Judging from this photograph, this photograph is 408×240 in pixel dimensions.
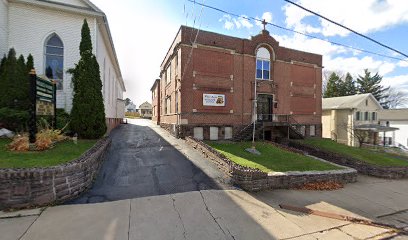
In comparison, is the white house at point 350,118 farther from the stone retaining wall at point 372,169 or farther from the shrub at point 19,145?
the shrub at point 19,145

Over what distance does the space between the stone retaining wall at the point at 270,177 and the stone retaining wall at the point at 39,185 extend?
17.6ft

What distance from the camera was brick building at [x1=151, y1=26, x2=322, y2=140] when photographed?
57.9ft

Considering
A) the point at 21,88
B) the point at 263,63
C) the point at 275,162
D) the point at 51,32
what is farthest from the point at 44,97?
the point at 263,63

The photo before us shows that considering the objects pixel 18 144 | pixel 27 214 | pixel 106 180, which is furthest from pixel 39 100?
pixel 27 214

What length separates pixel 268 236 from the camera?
4.87 m

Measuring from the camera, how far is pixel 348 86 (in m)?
55.3

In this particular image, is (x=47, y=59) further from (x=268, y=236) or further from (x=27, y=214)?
(x=268, y=236)

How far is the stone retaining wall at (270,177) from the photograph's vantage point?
25.7 ft

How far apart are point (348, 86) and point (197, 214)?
6342 cm

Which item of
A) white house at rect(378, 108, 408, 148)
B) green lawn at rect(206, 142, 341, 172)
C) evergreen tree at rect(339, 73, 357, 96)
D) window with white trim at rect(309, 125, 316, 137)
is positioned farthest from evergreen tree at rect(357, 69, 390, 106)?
green lawn at rect(206, 142, 341, 172)

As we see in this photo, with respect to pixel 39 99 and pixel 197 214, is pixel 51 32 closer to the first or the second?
pixel 39 99

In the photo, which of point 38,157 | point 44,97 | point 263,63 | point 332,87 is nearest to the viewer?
point 38,157

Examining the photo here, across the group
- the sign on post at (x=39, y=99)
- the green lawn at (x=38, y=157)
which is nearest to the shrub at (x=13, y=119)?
the sign on post at (x=39, y=99)

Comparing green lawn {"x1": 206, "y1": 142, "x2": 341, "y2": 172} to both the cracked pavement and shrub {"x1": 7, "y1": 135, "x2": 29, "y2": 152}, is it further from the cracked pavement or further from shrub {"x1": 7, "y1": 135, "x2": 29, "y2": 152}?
shrub {"x1": 7, "y1": 135, "x2": 29, "y2": 152}
